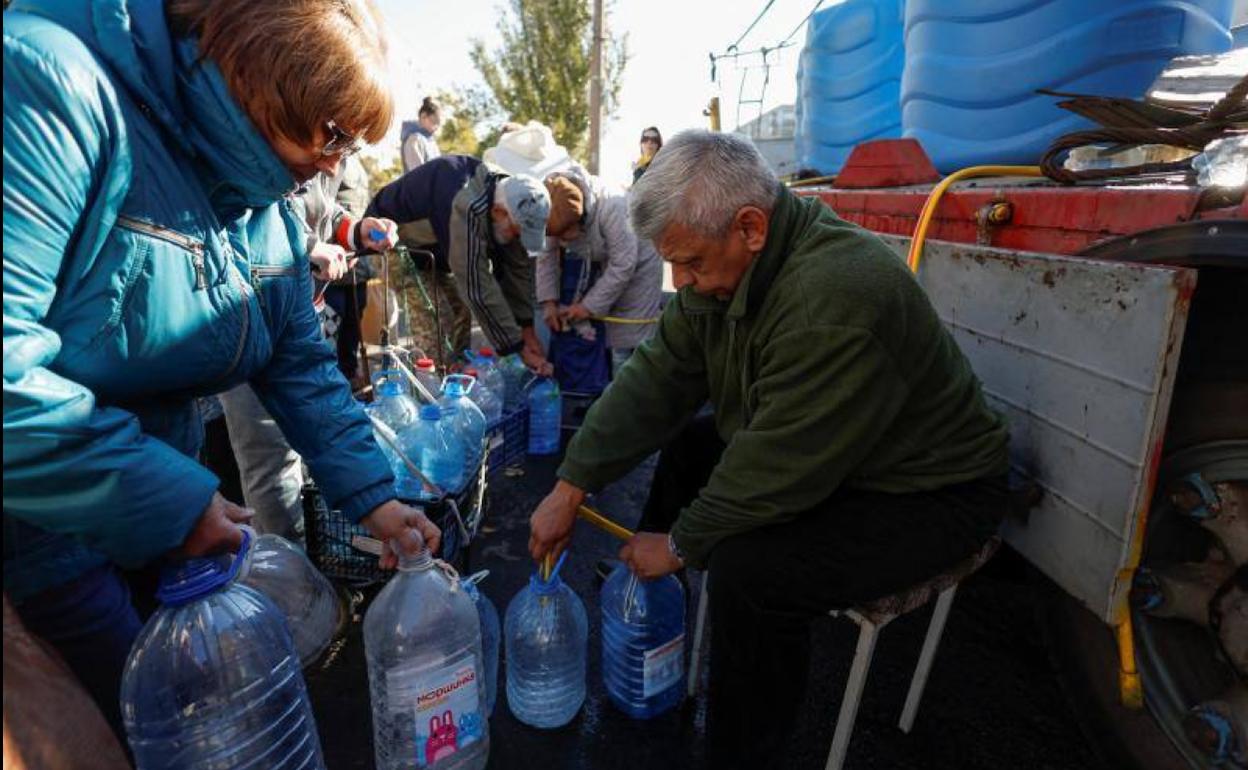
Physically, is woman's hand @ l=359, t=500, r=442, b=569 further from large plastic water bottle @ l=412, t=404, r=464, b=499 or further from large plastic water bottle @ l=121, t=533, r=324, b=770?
large plastic water bottle @ l=412, t=404, r=464, b=499

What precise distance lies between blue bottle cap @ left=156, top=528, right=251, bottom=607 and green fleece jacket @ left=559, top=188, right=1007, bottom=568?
991 millimetres

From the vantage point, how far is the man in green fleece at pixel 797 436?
1477 mm

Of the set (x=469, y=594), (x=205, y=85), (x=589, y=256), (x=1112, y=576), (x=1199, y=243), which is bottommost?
(x=469, y=594)

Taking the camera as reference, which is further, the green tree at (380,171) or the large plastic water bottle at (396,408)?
the green tree at (380,171)

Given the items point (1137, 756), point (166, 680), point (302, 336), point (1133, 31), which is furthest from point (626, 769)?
point (1133, 31)

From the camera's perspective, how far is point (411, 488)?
8.45 feet

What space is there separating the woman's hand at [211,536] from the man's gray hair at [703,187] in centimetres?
113

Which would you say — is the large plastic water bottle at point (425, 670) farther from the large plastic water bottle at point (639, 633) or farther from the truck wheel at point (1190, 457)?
the truck wheel at point (1190, 457)

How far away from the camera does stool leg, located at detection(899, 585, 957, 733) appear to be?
6.36ft

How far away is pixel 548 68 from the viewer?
17.3 m

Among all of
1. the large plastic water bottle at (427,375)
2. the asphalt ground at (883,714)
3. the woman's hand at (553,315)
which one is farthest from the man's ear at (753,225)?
the woman's hand at (553,315)

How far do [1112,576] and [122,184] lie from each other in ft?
6.80

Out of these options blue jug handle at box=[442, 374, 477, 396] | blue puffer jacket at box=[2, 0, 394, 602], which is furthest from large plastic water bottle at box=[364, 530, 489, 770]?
blue jug handle at box=[442, 374, 477, 396]

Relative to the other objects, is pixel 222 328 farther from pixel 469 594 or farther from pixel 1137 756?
pixel 1137 756
